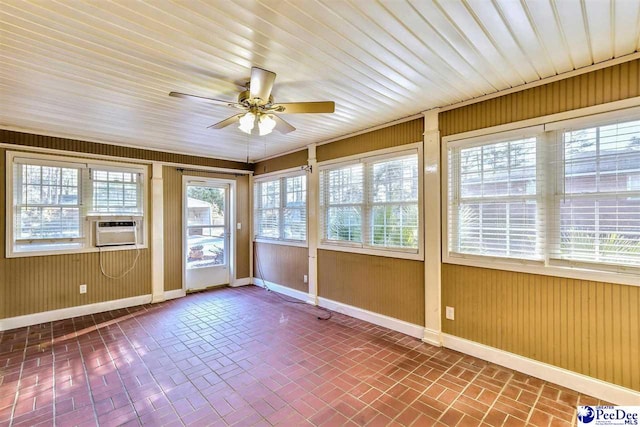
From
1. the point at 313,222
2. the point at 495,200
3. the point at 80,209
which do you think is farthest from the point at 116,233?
the point at 495,200

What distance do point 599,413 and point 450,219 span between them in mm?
1826

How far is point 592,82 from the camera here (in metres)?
2.36

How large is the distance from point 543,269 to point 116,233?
5.40 metres

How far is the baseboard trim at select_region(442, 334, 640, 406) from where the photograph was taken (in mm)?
2224

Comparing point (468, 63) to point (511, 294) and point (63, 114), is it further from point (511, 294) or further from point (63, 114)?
point (63, 114)

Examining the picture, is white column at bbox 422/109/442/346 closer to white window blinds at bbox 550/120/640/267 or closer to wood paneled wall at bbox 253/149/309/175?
white window blinds at bbox 550/120/640/267

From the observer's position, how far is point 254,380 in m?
2.56

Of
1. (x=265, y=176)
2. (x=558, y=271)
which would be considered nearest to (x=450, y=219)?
(x=558, y=271)

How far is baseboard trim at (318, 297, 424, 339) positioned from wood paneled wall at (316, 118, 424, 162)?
7.03 feet

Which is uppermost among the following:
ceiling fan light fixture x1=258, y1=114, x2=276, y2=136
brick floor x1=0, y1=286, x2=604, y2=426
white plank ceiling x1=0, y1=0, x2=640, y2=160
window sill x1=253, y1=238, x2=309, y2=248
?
white plank ceiling x1=0, y1=0, x2=640, y2=160

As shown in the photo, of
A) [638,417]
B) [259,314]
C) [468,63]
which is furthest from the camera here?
[259,314]

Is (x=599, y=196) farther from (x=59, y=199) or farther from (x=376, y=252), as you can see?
(x=59, y=199)

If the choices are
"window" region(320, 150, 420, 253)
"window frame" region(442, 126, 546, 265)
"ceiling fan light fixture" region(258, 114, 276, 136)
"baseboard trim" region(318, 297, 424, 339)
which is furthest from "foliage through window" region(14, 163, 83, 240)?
"window frame" region(442, 126, 546, 265)

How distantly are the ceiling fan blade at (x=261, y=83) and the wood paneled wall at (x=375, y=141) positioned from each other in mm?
1905
